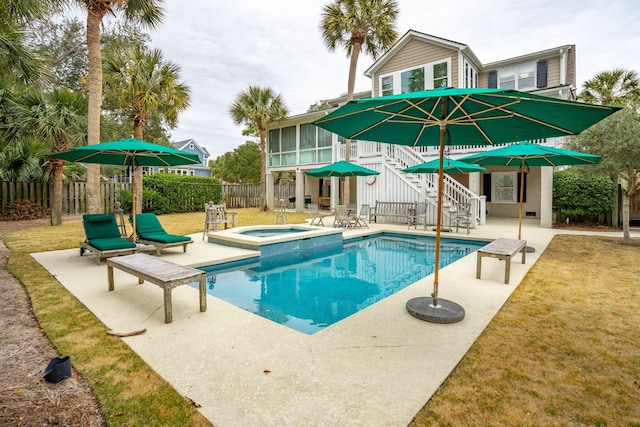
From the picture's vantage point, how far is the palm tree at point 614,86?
1905cm

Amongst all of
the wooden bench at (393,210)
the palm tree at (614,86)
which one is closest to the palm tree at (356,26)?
the wooden bench at (393,210)

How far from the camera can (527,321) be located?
382 cm

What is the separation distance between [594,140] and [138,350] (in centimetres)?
1135

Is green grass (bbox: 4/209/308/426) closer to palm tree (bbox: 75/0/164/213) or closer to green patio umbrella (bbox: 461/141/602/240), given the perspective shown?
palm tree (bbox: 75/0/164/213)

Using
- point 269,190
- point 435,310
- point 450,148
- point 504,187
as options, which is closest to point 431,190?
point 450,148

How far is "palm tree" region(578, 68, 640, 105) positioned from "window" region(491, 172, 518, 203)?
357 inches

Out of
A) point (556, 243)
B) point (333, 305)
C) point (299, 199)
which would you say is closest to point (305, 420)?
point (333, 305)

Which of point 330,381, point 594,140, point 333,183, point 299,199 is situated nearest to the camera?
point 330,381

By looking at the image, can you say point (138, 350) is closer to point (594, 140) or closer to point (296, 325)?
point (296, 325)

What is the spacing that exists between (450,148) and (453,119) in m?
12.1

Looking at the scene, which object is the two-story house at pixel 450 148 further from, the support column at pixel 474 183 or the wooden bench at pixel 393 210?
the wooden bench at pixel 393 210

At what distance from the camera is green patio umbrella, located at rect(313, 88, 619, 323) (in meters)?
2.96

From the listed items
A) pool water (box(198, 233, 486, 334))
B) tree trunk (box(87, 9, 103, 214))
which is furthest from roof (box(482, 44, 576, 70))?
tree trunk (box(87, 9, 103, 214))

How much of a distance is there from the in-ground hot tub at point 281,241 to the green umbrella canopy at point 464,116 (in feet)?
14.7
